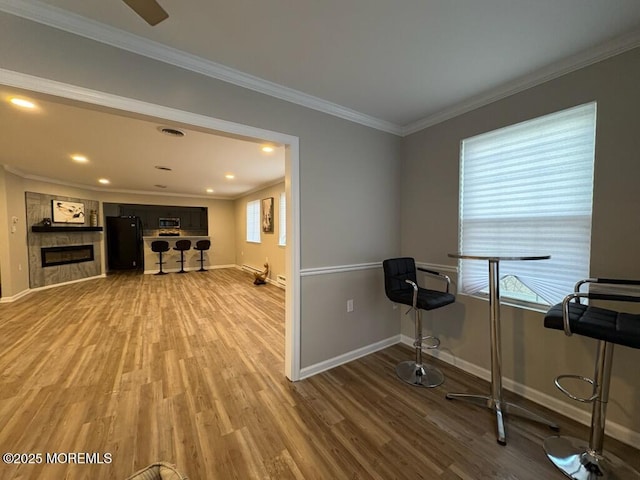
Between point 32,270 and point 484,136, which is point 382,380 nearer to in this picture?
point 484,136

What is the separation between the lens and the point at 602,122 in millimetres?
1619

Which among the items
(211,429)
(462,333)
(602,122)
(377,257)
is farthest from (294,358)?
(602,122)

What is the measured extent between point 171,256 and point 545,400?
8.69m

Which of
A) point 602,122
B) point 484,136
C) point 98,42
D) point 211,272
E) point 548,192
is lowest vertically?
point 211,272

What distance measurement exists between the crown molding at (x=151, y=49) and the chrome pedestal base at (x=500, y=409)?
8.69 feet

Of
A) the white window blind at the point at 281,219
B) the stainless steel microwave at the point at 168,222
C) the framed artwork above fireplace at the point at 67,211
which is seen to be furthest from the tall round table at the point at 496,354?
the stainless steel microwave at the point at 168,222

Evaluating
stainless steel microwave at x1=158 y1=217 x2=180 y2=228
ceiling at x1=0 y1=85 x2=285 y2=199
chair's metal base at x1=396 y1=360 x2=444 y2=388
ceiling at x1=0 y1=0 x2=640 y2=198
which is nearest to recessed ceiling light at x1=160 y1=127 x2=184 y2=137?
ceiling at x1=0 y1=85 x2=285 y2=199

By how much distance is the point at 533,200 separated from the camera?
1.95 metres

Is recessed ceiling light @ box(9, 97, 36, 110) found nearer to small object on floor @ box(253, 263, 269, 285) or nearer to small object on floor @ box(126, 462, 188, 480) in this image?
small object on floor @ box(126, 462, 188, 480)

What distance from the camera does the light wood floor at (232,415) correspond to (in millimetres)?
1407

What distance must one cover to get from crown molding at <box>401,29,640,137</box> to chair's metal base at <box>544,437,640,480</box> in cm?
239

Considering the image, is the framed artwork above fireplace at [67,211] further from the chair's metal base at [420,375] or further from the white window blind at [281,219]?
the chair's metal base at [420,375]

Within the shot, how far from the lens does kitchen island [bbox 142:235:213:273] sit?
24.3ft

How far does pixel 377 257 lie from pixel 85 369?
3048 millimetres
